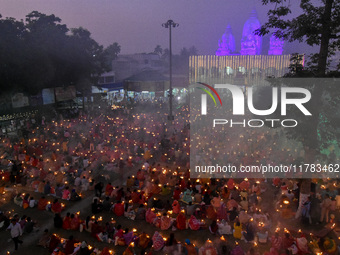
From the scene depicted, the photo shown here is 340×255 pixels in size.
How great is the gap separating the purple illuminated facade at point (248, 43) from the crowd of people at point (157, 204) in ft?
217

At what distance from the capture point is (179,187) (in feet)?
38.5

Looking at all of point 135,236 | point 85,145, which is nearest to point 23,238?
point 135,236

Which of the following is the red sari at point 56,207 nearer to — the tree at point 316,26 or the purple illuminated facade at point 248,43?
the tree at point 316,26

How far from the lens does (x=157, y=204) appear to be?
1052 centimetres

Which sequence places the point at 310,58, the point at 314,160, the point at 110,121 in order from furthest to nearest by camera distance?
1. the point at 110,121
2. the point at 314,160
3. the point at 310,58

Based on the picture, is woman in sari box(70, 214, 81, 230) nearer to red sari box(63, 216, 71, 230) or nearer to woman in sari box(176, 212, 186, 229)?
red sari box(63, 216, 71, 230)

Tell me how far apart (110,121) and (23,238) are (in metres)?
16.0

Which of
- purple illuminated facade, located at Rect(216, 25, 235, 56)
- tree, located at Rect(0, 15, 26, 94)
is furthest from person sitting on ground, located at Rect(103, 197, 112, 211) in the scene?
purple illuminated facade, located at Rect(216, 25, 235, 56)

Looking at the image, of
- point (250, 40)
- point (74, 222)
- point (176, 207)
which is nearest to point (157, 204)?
point (176, 207)

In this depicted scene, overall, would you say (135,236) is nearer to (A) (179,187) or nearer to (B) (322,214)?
(A) (179,187)

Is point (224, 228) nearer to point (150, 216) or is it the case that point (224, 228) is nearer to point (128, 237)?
point (150, 216)

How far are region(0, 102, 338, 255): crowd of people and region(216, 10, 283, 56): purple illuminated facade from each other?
217 feet

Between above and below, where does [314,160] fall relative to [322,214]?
above

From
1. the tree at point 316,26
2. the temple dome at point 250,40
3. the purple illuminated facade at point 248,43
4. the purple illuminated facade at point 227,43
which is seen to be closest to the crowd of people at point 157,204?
the tree at point 316,26
